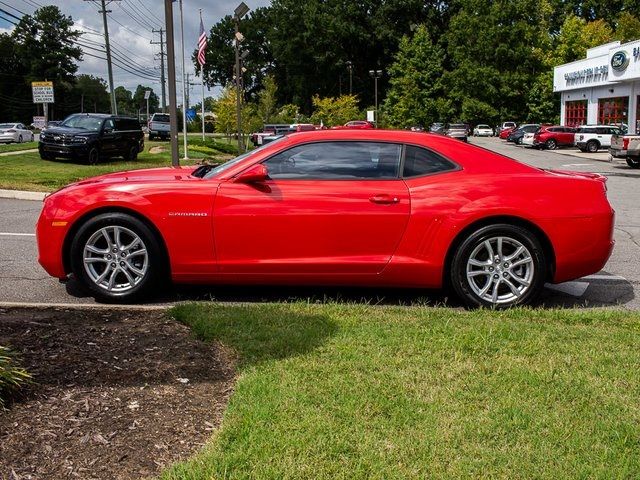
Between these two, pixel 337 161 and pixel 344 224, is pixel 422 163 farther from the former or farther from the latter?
pixel 344 224

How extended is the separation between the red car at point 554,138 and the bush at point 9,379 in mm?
45382

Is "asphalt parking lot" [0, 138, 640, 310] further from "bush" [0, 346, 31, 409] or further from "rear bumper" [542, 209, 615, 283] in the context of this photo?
"bush" [0, 346, 31, 409]

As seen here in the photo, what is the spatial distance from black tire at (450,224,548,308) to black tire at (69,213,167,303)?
2419 millimetres

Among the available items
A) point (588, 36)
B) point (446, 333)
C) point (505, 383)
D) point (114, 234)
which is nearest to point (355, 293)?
point (446, 333)

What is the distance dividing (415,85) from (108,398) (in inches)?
2467

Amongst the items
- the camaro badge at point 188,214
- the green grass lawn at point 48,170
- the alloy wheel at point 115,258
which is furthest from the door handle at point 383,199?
the green grass lawn at point 48,170

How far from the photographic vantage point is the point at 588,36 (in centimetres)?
6844

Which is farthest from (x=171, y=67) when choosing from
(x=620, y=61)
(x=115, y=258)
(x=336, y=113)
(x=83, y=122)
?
(x=336, y=113)

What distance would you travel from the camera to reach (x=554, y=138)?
4494 cm

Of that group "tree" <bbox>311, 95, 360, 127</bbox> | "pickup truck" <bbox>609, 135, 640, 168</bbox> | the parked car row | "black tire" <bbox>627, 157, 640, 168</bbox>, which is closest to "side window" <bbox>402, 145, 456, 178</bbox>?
"pickup truck" <bbox>609, 135, 640, 168</bbox>

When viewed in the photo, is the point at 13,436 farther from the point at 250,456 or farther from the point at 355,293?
the point at 355,293

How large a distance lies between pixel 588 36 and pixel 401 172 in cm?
7123

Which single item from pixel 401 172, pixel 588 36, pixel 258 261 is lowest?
pixel 258 261

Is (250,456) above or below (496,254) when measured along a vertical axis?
below
